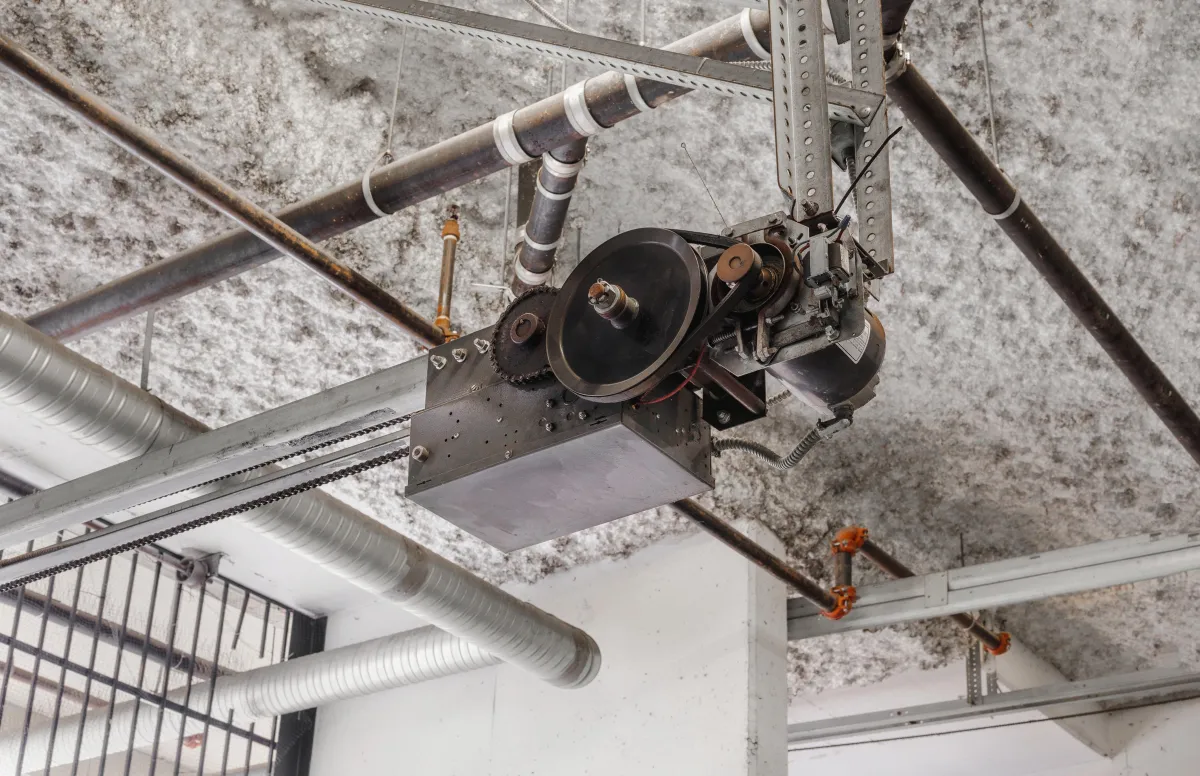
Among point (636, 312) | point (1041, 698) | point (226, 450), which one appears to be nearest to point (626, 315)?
point (636, 312)

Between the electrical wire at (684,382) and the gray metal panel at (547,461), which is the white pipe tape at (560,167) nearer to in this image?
the gray metal panel at (547,461)

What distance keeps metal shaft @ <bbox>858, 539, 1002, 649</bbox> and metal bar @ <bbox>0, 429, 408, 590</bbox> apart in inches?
84.7

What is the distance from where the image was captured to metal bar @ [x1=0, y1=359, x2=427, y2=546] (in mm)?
2783

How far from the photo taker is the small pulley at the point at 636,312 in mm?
1999

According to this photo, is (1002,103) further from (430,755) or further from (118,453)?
(430,755)

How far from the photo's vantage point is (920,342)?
3869mm

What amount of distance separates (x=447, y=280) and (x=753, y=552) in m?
1.64

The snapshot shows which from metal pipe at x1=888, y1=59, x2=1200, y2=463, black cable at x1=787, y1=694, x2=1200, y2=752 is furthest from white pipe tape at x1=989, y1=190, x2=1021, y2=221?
black cable at x1=787, y1=694, x2=1200, y2=752

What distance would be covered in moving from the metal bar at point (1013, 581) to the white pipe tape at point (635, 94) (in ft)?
7.27

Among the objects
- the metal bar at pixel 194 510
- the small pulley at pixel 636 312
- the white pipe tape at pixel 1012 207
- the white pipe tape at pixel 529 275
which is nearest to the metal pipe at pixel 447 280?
the white pipe tape at pixel 529 275

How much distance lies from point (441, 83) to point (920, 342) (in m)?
1.63

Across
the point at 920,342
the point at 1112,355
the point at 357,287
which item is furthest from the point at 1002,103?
the point at 357,287

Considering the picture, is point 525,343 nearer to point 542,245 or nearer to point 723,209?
point 542,245

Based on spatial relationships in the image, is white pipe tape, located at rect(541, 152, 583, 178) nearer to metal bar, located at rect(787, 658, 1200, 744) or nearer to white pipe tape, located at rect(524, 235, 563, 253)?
white pipe tape, located at rect(524, 235, 563, 253)
